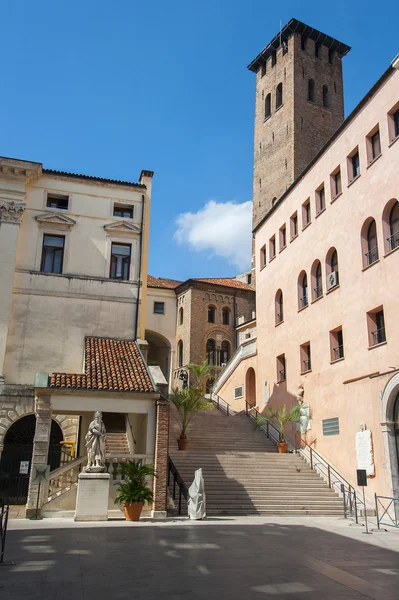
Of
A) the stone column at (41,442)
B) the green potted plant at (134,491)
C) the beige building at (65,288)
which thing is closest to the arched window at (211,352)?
the beige building at (65,288)

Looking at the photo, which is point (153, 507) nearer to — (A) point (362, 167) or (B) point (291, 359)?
(B) point (291, 359)

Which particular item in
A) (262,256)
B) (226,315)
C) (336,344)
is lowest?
(336,344)

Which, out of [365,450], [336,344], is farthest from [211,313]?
[365,450]

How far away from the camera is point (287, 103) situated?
52.8 m

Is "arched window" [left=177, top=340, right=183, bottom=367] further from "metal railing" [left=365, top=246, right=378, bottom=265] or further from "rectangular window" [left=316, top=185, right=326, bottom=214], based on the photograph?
"metal railing" [left=365, top=246, right=378, bottom=265]

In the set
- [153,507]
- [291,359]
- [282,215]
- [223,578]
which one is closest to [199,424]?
[291,359]

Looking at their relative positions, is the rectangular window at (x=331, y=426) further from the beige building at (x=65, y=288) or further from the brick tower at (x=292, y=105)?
the brick tower at (x=292, y=105)

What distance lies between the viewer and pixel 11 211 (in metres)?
22.6

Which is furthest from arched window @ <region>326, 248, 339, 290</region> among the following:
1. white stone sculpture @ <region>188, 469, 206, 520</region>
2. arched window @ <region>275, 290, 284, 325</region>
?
white stone sculpture @ <region>188, 469, 206, 520</region>

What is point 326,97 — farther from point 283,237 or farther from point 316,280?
point 316,280

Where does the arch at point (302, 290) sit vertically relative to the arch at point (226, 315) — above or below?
below

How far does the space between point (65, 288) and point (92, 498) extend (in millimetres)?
10504

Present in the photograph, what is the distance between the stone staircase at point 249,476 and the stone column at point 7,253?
841cm

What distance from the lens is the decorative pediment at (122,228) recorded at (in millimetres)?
24078
